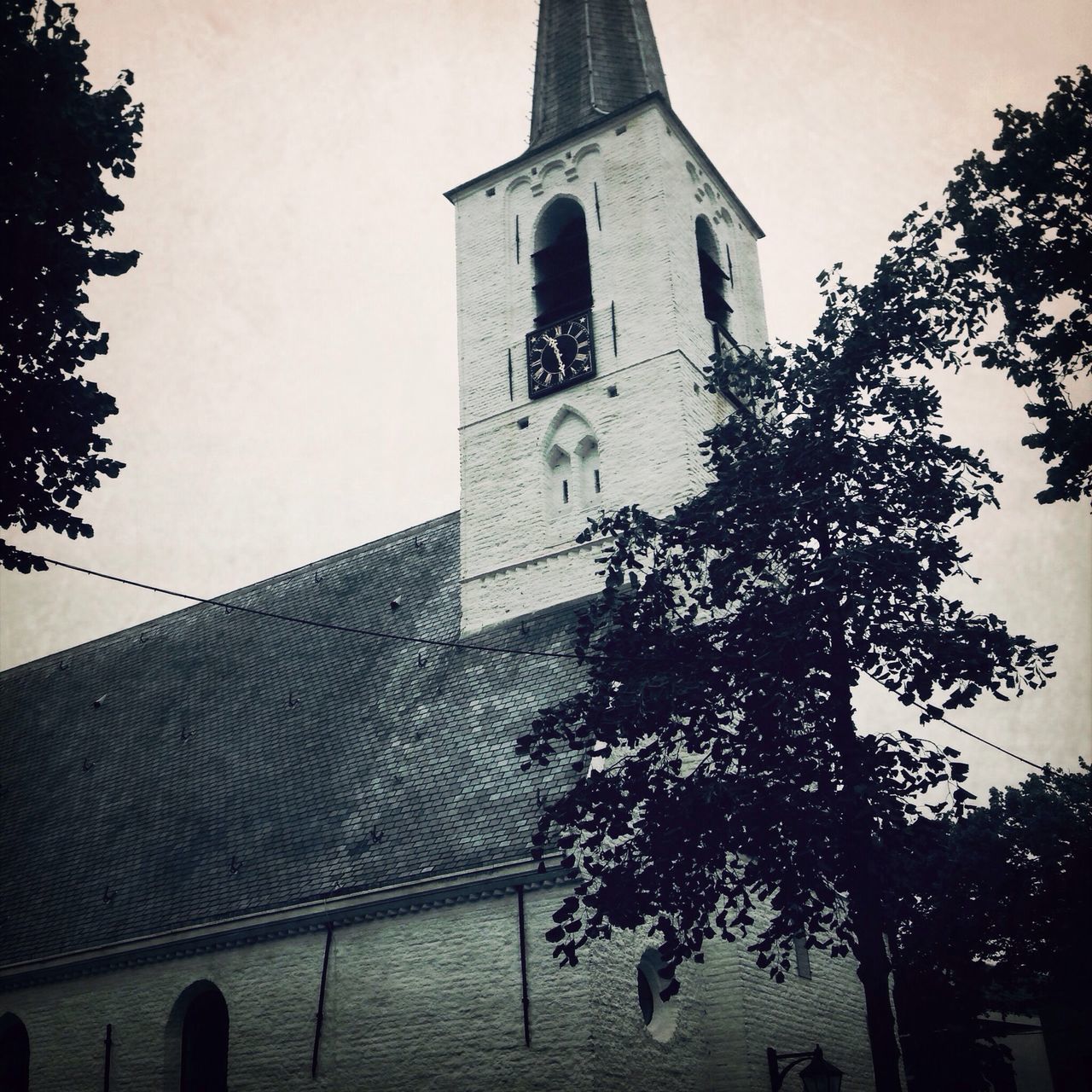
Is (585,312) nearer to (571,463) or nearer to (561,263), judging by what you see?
(561,263)

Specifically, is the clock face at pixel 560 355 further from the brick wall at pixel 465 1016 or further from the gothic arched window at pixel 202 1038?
the gothic arched window at pixel 202 1038

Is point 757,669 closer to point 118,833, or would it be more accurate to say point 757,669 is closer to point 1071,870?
point 118,833

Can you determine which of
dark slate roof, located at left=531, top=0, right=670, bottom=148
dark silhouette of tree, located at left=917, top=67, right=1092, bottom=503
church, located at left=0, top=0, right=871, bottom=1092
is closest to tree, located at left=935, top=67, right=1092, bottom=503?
dark silhouette of tree, located at left=917, top=67, right=1092, bottom=503

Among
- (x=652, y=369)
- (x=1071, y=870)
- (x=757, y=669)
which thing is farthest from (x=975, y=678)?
(x=1071, y=870)

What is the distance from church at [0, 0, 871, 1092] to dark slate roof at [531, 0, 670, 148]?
0.25 feet

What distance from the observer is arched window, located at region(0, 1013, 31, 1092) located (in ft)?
65.1

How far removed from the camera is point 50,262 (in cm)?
1116

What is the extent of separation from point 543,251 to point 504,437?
13.8 feet

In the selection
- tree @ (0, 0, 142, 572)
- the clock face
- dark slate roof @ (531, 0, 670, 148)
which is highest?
dark slate roof @ (531, 0, 670, 148)

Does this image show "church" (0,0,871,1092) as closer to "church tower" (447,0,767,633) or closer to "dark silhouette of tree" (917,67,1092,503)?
"church tower" (447,0,767,633)

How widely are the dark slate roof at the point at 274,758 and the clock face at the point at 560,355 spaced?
3.29 m

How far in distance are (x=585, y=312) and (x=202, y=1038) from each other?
13.8 metres

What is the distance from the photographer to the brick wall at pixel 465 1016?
599 inches

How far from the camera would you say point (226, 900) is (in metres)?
18.4
